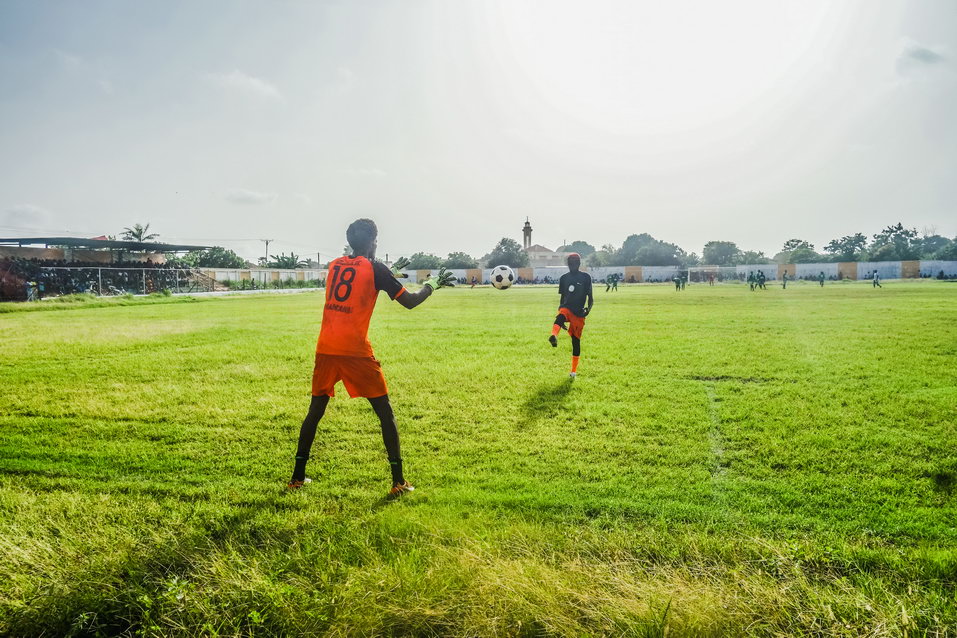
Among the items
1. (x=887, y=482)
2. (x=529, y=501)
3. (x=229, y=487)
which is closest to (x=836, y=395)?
(x=887, y=482)

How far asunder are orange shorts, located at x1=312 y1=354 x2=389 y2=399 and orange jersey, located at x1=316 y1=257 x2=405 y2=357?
0.16 feet

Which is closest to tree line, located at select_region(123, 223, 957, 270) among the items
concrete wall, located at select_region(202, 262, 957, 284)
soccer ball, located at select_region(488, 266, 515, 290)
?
concrete wall, located at select_region(202, 262, 957, 284)

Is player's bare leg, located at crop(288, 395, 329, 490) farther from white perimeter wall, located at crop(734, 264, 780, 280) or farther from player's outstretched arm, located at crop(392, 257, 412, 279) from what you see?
white perimeter wall, located at crop(734, 264, 780, 280)

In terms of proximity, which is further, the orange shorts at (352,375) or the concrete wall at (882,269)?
the concrete wall at (882,269)

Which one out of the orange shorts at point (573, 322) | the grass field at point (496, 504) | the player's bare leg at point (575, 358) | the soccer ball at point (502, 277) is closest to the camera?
the grass field at point (496, 504)

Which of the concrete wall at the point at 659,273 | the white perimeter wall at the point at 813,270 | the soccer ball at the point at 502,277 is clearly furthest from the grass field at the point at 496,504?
the concrete wall at the point at 659,273

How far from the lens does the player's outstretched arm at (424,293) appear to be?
421 centimetres

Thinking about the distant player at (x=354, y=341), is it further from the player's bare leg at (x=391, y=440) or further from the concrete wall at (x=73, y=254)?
the concrete wall at (x=73, y=254)

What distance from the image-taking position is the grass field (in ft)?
7.72

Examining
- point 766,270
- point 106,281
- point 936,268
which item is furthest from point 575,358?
point 936,268

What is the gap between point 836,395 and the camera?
6734 millimetres

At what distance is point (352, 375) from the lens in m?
3.90

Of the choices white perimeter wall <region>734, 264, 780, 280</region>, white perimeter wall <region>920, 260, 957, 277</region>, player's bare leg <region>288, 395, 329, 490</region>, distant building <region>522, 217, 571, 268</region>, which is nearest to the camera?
player's bare leg <region>288, 395, 329, 490</region>

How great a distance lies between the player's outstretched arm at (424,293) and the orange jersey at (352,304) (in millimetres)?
277
